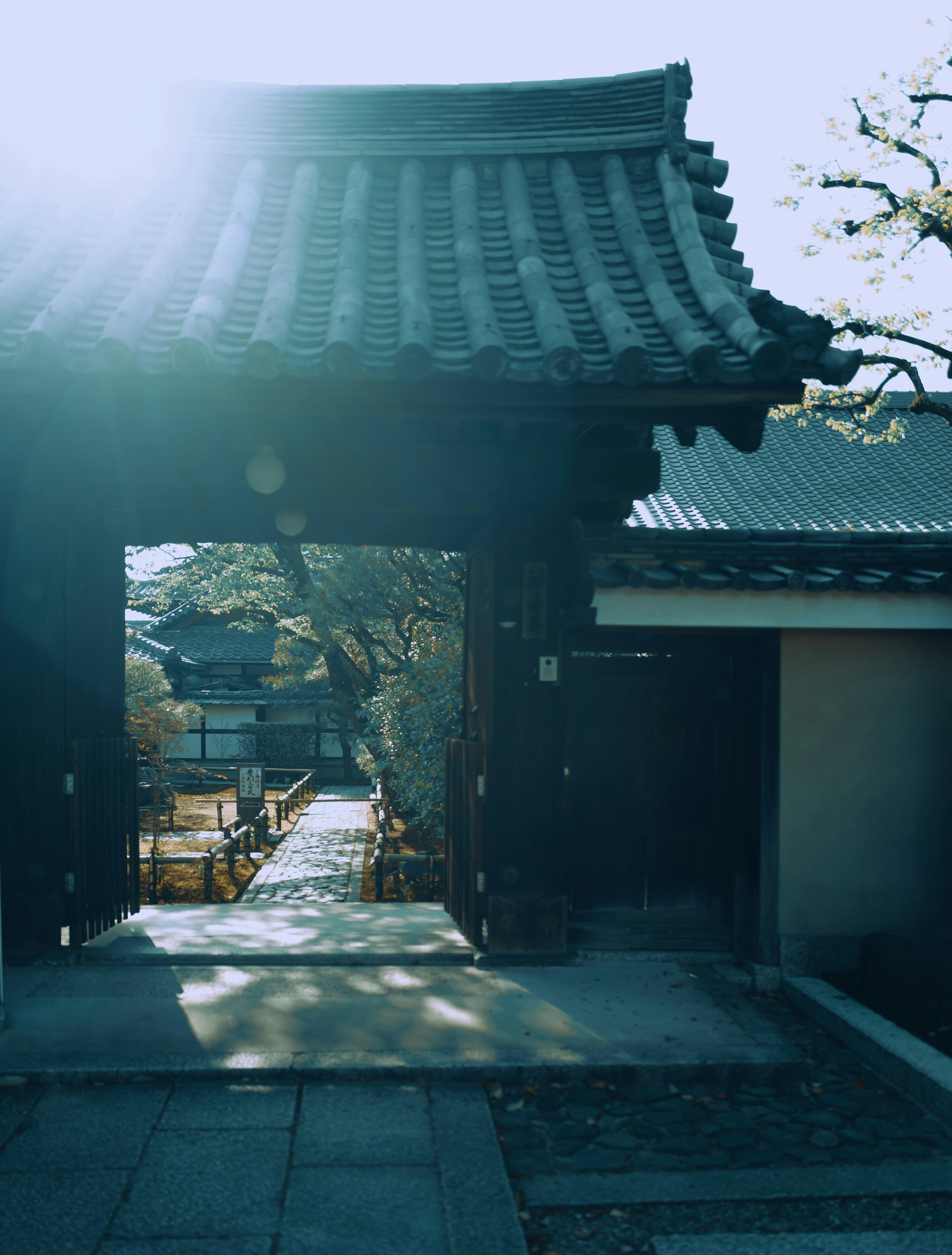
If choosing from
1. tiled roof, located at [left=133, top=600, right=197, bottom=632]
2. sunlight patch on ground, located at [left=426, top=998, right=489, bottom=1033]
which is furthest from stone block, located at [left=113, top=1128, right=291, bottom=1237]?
tiled roof, located at [left=133, top=600, right=197, bottom=632]

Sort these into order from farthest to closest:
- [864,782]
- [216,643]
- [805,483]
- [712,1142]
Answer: [216,643], [805,483], [864,782], [712,1142]

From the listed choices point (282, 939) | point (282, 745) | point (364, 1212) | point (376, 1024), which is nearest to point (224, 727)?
point (282, 745)

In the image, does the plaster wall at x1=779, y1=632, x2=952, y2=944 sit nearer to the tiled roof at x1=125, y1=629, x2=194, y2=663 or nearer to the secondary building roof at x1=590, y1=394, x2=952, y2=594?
the secondary building roof at x1=590, y1=394, x2=952, y2=594

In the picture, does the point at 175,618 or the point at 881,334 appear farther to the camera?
the point at 175,618

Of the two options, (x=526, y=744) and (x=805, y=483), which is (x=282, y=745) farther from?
(x=526, y=744)

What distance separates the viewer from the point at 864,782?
273 inches

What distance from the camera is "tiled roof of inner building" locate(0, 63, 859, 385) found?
164 inches

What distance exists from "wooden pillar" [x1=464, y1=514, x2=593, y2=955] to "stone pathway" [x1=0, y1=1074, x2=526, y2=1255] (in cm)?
174

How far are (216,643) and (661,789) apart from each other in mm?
30106

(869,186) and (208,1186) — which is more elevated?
(869,186)

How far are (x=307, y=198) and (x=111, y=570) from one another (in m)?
3.26

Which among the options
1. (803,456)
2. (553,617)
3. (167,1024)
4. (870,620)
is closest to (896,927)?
(870,620)

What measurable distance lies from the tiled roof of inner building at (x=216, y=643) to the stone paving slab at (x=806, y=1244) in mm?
30299

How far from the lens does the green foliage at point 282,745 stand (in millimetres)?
30734
